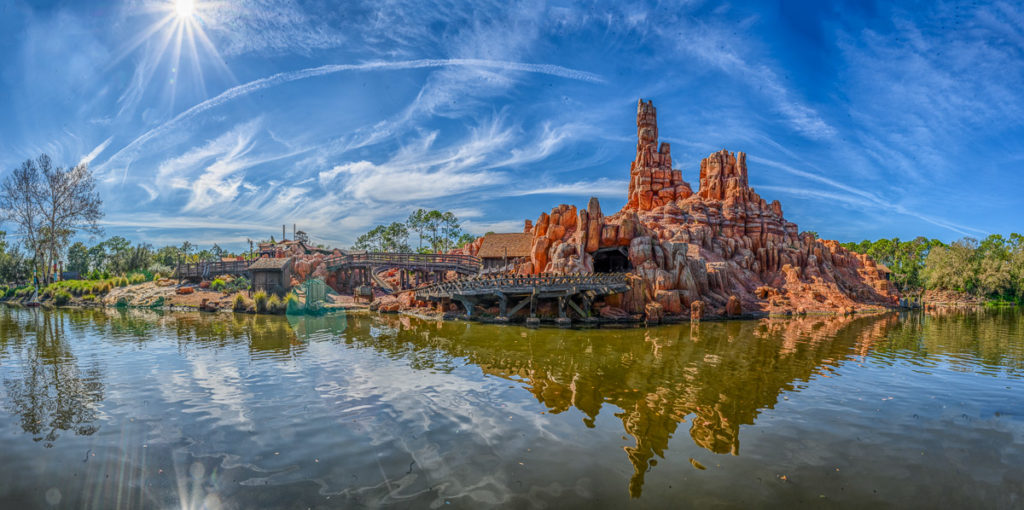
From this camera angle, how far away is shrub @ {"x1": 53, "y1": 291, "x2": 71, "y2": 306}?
40.6 meters

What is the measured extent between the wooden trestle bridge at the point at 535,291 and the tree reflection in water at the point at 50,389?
18.7 metres

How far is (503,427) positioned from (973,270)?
75058mm

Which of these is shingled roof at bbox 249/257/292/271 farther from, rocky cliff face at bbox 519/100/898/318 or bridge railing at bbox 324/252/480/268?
rocky cliff face at bbox 519/100/898/318

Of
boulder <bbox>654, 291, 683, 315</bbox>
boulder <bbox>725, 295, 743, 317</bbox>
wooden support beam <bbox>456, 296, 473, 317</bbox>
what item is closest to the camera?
wooden support beam <bbox>456, 296, 473, 317</bbox>

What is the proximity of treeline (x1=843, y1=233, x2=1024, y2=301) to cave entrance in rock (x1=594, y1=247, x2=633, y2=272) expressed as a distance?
49577 millimetres

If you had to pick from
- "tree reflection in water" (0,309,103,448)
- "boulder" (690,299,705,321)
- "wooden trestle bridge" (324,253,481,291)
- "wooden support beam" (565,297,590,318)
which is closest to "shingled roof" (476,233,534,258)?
"wooden trestle bridge" (324,253,481,291)

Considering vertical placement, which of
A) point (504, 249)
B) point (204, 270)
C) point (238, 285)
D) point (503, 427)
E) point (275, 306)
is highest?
point (504, 249)

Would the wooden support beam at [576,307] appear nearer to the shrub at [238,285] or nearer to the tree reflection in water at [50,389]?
the tree reflection in water at [50,389]

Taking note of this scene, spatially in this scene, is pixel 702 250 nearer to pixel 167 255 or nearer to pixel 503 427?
pixel 503 427

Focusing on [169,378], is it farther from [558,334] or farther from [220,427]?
[558,334]

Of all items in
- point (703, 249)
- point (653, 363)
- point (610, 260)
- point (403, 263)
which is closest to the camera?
point (653, 363)

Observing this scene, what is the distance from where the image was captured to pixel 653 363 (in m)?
16.1

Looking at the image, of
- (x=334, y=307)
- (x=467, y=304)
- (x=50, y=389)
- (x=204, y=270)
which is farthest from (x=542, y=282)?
(x=204, y=270)

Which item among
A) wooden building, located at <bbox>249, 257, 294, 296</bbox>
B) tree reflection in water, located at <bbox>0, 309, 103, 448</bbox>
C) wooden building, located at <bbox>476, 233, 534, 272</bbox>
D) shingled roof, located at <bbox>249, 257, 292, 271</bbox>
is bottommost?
tree reflection in water, located at <bbox>0, 309, 103, 448</bbox>
